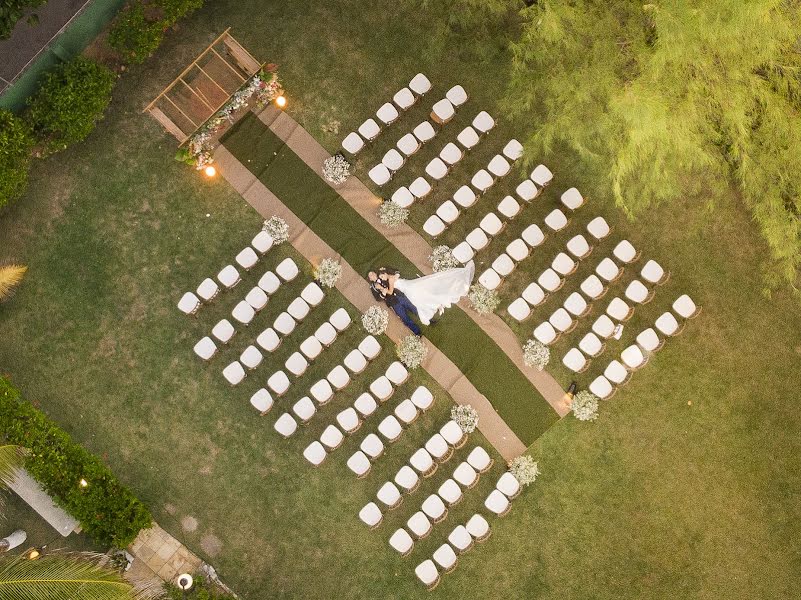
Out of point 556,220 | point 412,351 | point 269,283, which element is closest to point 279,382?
point 269,283

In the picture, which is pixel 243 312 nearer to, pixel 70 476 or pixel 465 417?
pixel 70 476

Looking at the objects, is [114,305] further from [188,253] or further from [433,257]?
[433,257]

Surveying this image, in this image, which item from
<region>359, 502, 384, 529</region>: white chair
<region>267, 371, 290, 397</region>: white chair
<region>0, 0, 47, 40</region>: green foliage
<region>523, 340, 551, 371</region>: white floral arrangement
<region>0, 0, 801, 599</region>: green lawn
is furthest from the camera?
<region>523, 340, 551, 371</region>: white floral arrangement

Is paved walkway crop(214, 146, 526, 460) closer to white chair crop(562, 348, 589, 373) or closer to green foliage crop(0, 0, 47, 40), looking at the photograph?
white chair crop(562, 348, 589, 373)

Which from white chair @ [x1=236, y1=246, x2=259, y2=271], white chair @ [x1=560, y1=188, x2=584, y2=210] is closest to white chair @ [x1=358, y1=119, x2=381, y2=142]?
white chair @ [x1=236, y1=246, x2=259, y2=271]

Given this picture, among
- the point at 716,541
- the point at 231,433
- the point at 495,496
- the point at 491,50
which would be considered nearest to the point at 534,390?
the point at 495,496

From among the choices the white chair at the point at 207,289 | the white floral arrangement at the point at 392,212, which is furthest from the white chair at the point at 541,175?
the white chair at the point at 207,289

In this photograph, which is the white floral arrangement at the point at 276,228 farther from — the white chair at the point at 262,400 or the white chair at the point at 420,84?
the white chair at the point at 420,84

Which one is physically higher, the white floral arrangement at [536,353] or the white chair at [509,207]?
the white chair at [509,207]
